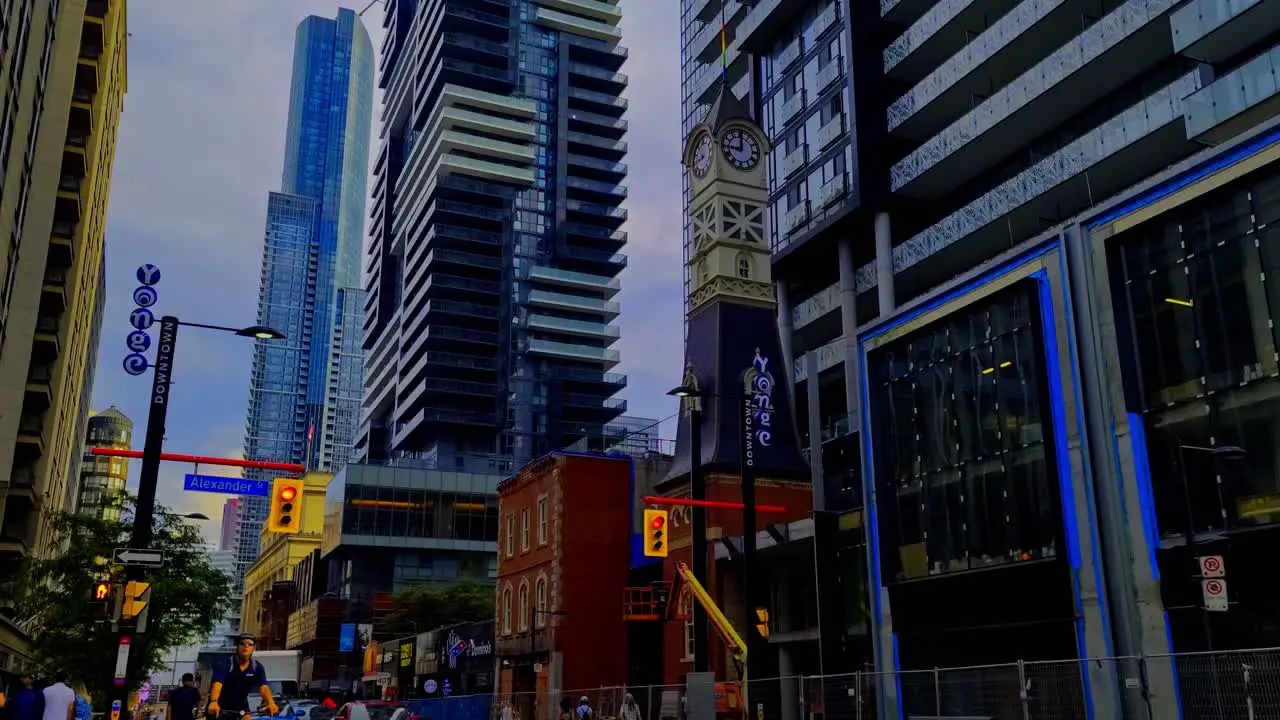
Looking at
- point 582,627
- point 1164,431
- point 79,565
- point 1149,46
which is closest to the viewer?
point 1164,431

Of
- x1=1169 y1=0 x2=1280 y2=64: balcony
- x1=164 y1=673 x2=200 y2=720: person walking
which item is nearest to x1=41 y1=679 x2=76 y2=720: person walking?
x1=164 y1=673 x2=200 y2=720: person walking

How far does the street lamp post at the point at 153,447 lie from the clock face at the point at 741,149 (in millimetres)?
32284

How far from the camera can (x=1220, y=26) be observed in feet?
116

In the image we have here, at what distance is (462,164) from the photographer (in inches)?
5974

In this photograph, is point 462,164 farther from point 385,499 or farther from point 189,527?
point 189,527

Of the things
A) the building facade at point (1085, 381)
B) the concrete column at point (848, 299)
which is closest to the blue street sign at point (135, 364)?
the building facade at point (1085, 381)

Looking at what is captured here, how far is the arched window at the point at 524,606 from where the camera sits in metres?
51.6

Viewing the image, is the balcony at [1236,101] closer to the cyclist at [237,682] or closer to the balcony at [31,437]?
the cyclist at [237,682]

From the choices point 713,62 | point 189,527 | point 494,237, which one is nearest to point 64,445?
point 189,527

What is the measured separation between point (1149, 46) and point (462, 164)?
392 ft

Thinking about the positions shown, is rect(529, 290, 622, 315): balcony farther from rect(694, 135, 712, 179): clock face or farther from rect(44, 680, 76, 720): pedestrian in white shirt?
rect(44, 680, 76, 720): pedestrian in white shirt

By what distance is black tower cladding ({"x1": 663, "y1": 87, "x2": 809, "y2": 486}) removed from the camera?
45.1 m

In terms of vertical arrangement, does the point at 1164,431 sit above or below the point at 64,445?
below

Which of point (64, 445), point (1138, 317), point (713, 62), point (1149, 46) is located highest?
point (713, 62)
